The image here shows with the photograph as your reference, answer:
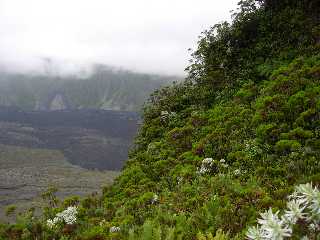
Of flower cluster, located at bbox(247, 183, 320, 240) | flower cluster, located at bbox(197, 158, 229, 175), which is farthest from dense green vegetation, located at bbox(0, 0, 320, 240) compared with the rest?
flower cluster, located at bbox(247, 183, 320, 240)

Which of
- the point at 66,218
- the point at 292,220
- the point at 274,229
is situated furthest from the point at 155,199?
the point at 274,229

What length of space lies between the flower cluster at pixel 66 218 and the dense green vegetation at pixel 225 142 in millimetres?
182

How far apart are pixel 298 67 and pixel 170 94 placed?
740 centimetres

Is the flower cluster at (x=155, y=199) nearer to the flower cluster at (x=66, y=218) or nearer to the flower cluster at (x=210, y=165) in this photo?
the flower cluster at (x=210, y=165)

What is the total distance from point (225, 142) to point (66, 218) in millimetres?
5435

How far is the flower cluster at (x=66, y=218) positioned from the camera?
15.1 m

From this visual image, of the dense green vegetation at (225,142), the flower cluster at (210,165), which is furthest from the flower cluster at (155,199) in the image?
the flower cluster at (210,165)

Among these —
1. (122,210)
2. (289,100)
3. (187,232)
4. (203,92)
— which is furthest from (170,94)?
(187,232)

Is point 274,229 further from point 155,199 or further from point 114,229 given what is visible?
point 155,199

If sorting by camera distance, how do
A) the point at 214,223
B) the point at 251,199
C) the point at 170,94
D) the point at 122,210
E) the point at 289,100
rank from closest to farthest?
the point at 214,223 → the point at 251,199 → the point at 122,210 → the point at 289,100 → the point at 170,94

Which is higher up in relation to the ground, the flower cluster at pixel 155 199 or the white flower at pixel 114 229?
the flower cluster at pixel 155 199

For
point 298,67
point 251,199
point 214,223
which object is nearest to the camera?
point 214,223

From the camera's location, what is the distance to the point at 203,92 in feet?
72.5

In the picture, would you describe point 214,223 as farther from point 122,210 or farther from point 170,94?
point 170,94
